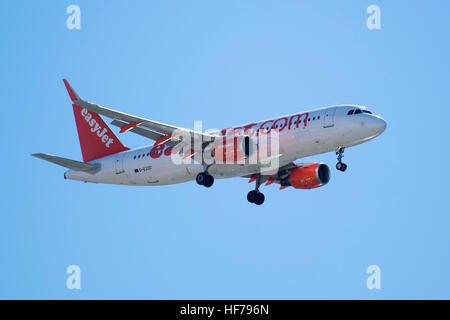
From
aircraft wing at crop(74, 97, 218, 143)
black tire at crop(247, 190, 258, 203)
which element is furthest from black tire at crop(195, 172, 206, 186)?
black tire at crop(247, 190, 258, 203)

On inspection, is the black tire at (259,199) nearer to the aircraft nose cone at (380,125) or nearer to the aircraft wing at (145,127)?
the aircraft wing at (145,127)

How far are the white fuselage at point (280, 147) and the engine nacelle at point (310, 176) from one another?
12.9ft

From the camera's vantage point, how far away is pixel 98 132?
56812 mm

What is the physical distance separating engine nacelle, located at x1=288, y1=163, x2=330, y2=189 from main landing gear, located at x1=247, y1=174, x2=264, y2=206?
7.27 feet

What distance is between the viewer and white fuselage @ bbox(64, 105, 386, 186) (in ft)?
150

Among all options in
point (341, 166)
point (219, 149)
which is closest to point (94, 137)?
point (219, 149)

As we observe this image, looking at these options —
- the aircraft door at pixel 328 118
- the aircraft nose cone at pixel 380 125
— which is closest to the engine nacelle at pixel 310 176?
the aircraft door at pixel 328 118

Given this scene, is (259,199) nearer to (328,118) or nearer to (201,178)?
(201,178)

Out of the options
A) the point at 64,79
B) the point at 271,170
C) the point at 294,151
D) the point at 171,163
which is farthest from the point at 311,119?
the point at 64,79

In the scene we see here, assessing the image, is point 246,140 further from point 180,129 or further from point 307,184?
point 307,184

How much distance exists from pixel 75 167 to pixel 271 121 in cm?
1444

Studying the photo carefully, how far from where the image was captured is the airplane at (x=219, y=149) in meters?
46.1

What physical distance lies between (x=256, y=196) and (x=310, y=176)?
3936 millimetres

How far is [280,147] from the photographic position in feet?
156
